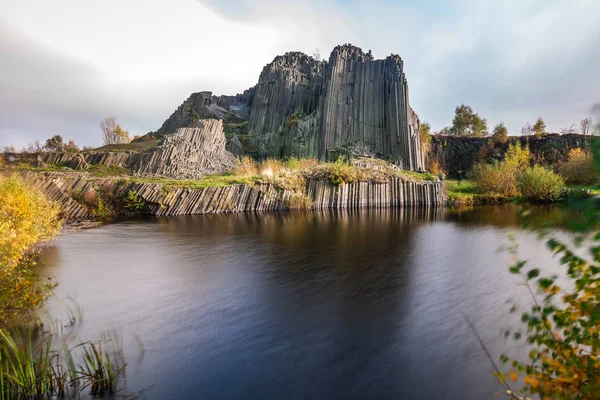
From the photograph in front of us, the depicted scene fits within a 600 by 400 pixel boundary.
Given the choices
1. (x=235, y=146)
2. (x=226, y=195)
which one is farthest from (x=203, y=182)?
(x=235, y=146)

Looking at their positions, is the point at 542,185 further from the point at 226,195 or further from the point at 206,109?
the point at 206,109

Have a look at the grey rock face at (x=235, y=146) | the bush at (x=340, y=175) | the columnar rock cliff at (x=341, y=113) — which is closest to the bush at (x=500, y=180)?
the columnar rock cliff at (x=341, y=113)

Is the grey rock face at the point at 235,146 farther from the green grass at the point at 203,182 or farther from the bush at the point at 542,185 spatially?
the bush at the point at 542,185

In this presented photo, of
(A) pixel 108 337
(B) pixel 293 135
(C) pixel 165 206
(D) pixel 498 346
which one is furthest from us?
(B) pixel 293 135

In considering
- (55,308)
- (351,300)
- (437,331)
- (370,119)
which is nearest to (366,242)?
(351,300)

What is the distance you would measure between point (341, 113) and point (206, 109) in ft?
76.3

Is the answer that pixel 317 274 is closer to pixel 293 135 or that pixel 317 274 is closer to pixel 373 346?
pixel 373 346

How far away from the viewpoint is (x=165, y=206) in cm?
2048

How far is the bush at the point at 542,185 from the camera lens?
23.5 m

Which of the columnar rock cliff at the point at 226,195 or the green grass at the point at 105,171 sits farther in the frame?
the green grass at the point at 105,171

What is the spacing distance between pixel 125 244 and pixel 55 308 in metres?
6.31

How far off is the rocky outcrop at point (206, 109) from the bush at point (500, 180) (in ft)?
113

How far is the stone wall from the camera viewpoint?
38.5m

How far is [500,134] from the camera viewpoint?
137ft
